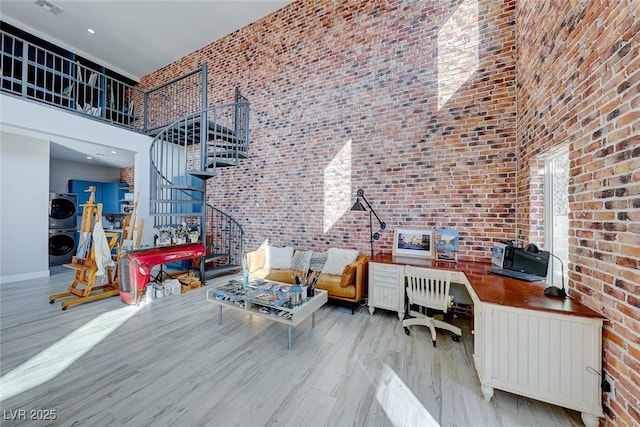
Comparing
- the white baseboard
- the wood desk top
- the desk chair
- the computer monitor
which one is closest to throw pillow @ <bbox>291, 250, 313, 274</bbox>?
the desk chair

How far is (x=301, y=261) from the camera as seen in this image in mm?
3955

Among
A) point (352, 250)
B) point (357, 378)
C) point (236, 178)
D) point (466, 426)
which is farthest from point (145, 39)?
point (466, 426)

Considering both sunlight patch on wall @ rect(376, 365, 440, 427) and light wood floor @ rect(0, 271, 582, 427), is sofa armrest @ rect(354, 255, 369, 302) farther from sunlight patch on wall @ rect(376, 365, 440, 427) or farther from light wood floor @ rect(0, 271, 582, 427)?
sunlight patch on wall @ rect(376, 365, 440, 427)

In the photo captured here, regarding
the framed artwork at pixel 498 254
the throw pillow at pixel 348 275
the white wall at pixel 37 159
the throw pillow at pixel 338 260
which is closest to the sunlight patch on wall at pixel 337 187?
the throw pillow at pixel 338 260

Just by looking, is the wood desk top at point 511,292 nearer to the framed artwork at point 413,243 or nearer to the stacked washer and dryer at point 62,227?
the framed artwork at point 413,243

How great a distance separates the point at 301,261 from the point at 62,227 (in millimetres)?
5841

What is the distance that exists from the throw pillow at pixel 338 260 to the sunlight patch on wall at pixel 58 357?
270 cm

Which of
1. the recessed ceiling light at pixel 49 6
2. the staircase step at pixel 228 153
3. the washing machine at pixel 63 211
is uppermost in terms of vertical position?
the recessed ceiling light at pixel 49 6

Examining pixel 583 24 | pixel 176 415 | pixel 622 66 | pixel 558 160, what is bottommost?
pixel 176 415

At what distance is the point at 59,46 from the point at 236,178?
5.34 metres

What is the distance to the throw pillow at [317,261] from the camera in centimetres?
388

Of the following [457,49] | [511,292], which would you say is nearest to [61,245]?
[511,292]

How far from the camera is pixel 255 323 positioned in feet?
9.64

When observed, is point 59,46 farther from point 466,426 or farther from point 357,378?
point 466,426
